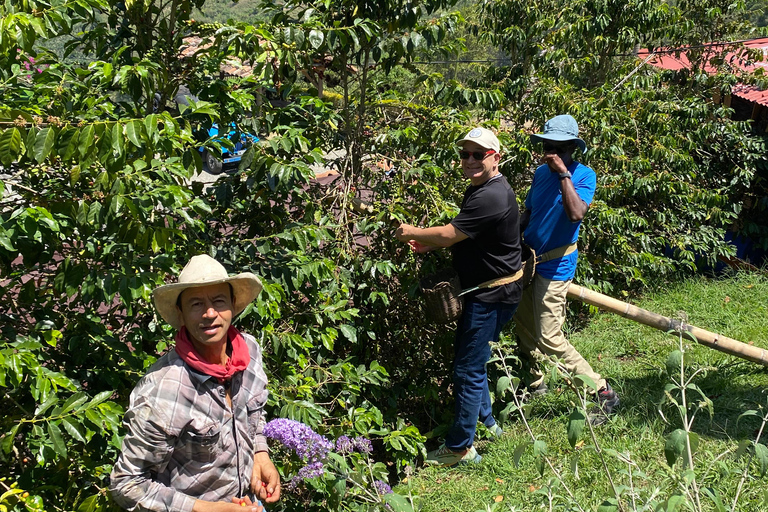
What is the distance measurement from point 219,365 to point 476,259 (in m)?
1.95

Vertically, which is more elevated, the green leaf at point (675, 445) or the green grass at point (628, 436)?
the green leaf at point (675, 445)

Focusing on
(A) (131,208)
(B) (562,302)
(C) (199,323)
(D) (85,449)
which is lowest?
(B) (562,302)

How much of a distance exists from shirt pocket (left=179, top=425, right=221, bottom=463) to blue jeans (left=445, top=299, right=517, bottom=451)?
6.41 ft

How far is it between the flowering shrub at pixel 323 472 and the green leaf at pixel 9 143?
1.32m

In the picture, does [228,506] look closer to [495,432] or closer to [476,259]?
[476,259]

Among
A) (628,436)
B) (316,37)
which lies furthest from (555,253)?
(316,37)

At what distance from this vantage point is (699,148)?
7957 mm

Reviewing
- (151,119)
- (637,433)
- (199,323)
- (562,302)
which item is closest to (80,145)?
(151,119)

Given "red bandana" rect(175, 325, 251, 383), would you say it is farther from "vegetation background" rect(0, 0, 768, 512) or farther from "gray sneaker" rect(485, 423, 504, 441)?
"gray sneaker" rect(485, 423, 504, 441)

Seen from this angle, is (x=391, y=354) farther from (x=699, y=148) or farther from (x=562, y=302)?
→ (x=699, y=148)

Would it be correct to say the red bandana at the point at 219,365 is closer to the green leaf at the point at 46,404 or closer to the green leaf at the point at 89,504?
the green leaf at the point at 46,404

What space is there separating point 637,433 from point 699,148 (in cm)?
502

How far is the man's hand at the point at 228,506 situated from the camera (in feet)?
7.22

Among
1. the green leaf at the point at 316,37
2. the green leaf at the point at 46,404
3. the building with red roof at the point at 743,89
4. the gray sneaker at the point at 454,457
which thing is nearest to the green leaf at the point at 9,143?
the green leaf at the point at 46,404
